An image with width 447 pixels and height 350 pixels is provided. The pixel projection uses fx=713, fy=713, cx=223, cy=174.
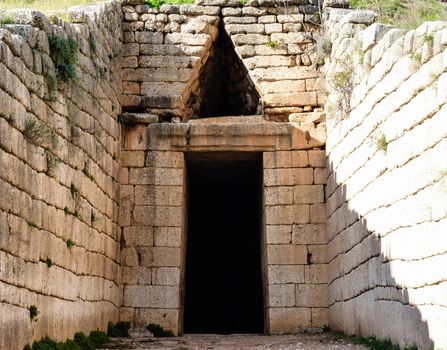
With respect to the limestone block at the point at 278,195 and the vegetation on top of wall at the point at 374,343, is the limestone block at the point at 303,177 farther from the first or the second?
the vegetation on top of wall at the point at 374,343

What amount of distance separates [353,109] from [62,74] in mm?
3920

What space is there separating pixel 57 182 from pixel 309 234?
473 cm

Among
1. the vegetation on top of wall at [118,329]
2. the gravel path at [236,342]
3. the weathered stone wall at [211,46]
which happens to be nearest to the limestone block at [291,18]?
the weathered stone wall at [211,46]

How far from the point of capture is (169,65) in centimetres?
1211

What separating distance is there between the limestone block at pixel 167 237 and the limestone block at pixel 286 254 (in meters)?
1.47

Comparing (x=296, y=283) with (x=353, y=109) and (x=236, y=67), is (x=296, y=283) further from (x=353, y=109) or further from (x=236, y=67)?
(x=236, y=67)

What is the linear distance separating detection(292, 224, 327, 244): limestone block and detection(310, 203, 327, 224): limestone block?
0.26 ft

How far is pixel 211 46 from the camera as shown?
12359 millimetres

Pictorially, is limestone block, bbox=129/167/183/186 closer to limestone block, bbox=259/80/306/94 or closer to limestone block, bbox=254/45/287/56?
limestone block, bbox=259/80/306/94

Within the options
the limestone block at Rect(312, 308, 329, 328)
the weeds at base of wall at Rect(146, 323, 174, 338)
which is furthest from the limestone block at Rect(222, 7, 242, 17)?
the weeds at base of wall at Rect(146, 323, 174, 338)

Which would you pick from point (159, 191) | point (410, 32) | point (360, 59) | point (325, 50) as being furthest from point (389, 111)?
point (159, 191)

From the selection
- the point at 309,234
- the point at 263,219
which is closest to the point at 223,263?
the point at 263,219

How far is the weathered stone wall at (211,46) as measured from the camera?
1195 centimetres

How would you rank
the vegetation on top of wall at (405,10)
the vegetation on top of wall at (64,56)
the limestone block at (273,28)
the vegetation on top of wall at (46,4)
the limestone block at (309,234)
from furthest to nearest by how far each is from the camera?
the limestone block at (273,28) < the limestone block at (309,234) < the vegetation on top of wall at (46,4) < the vegetation on top of wall at (405,10) < the vegetation on top of wall at (64,56)
